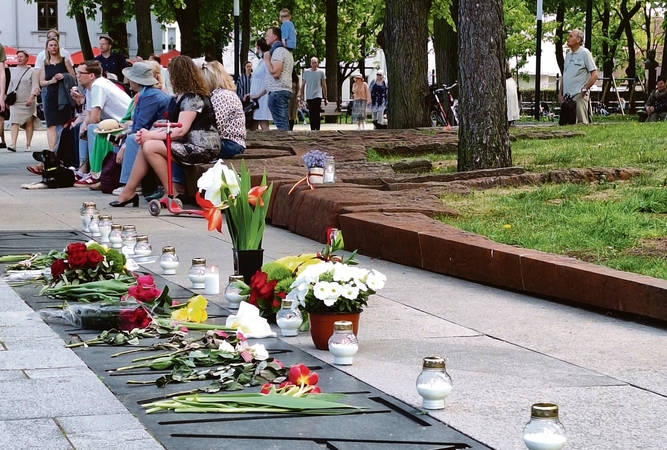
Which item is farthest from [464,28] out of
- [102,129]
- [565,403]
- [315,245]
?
[565,403]

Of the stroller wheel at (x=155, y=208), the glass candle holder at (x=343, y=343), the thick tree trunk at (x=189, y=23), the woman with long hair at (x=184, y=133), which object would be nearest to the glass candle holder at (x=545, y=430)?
the glass candle holder at (x=343, y=343)

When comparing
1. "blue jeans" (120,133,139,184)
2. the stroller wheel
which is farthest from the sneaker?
the stroller wheel

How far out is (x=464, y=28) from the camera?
11.7 metres

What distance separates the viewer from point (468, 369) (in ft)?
16.9

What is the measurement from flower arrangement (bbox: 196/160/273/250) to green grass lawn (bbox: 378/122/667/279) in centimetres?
200

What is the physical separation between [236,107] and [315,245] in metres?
3.07

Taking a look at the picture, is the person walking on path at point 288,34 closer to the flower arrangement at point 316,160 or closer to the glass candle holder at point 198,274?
the flower arrangement at point 316,160

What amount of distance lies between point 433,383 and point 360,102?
28718 millimetres

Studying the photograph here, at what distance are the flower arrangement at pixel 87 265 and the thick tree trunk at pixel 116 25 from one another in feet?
73.4

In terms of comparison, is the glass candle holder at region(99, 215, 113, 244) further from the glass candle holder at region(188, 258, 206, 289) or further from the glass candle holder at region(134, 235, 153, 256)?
the glass candle holder at region(188, 258, 206, 289)

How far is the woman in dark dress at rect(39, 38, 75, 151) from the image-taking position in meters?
18.0

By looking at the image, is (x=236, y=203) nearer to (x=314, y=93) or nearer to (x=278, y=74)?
(x=278, y=74)

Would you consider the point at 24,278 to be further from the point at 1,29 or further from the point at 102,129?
the point at 1,29

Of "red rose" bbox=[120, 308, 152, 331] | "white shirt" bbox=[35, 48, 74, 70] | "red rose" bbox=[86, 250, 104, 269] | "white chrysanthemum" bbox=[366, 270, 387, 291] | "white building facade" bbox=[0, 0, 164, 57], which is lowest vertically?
"red rose" bbox=[120, 308, 152, 331]
